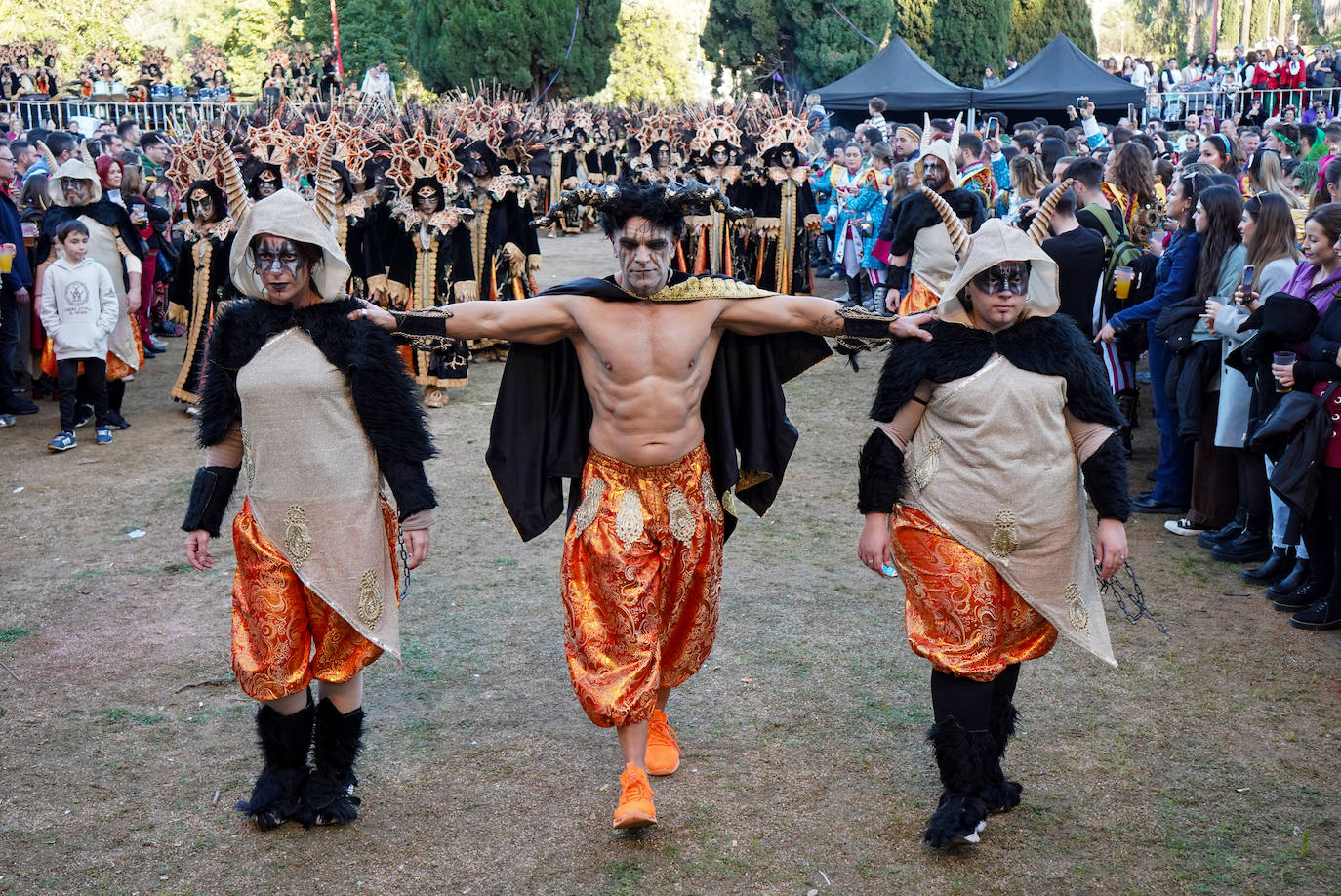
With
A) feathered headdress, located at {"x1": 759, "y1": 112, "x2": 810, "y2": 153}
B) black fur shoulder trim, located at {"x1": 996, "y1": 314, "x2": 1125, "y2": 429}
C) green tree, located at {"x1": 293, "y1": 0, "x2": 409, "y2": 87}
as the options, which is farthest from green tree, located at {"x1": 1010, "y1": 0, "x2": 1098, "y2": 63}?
black fur shoulder trim, located at {"x1": 996, "y1": 314, "x2": 1125, "y2": 429}

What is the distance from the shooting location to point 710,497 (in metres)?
4.19

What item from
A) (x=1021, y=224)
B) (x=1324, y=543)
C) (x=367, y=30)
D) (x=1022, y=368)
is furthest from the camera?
(x=367, y=30)

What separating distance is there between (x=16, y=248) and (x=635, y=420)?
7.10 meters

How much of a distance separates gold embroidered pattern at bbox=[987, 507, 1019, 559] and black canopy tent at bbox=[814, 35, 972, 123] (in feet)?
65.9

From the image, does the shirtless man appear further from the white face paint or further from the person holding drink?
the person holding drink

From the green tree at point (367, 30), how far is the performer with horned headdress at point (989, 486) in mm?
31572

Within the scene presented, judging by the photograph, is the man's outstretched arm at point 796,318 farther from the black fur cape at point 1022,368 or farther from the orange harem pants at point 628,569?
the orange harem pants at point 628,569

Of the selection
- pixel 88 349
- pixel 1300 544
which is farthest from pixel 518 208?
pixel 1300 544

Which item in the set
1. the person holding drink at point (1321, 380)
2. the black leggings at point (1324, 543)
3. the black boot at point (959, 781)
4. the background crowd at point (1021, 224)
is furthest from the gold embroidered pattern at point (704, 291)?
the black leggings at point (1324, 543)

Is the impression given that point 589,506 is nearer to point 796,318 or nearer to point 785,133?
point 796,318

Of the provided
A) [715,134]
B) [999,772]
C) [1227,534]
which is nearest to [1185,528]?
[1227,534]

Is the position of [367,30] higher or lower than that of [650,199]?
higher

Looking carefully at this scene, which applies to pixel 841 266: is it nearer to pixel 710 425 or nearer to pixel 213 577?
pixel 213 577

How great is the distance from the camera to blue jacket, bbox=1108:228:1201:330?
22.9 ft
